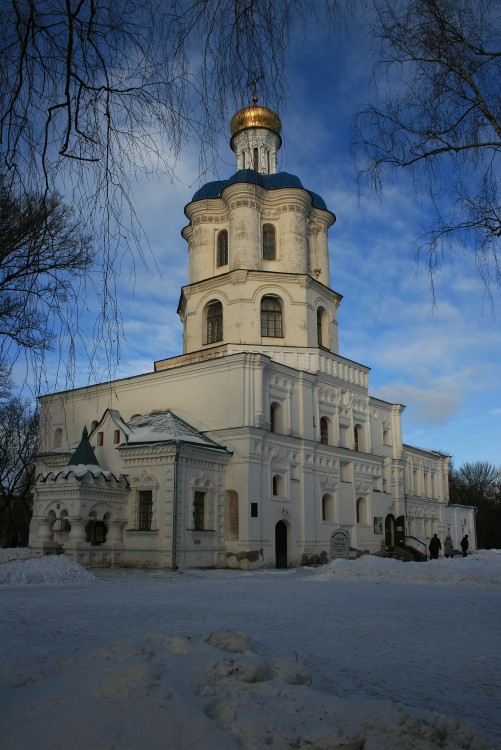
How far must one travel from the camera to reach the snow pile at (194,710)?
3.27 m

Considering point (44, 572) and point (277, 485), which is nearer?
point (44, 572)

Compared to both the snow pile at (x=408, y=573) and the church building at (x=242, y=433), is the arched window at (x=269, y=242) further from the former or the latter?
the snow pile at (x=408, y=573)

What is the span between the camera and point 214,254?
30141mm

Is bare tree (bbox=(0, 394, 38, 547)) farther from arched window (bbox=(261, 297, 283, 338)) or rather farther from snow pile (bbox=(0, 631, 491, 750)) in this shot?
snow pile (bbox=(0, 631, 491, 750))

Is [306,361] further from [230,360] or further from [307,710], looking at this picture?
[307,710]

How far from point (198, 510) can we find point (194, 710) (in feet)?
64.0

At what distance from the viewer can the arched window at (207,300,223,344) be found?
28.5m

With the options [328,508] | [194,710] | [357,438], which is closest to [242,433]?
[328,508]

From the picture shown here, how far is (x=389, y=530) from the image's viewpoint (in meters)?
32.0

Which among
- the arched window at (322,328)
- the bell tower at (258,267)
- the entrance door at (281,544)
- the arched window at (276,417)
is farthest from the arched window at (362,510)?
the arched window at (322,328)

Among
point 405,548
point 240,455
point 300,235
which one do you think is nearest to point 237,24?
point 240,455

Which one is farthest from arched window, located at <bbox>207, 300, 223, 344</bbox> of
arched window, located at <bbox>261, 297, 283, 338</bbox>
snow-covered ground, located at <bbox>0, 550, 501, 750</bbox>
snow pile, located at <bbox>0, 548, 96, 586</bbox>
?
snow-covered ground, located at <bbox>0, 550, 501, 750</bbox>

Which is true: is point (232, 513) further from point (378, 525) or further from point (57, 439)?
point (57, 439)

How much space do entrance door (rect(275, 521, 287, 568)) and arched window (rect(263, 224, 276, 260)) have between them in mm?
12365
